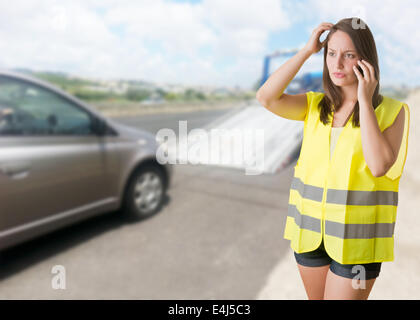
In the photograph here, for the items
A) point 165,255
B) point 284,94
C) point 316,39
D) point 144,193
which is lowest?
point 165,255

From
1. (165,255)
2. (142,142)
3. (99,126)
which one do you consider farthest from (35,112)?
(165,255)

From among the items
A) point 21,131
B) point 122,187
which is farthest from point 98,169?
point 21,131

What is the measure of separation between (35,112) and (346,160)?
10.9ft

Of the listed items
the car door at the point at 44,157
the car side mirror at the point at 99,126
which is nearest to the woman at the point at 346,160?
the car door at the point at 44,157

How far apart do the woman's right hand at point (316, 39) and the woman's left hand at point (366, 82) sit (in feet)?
0.30

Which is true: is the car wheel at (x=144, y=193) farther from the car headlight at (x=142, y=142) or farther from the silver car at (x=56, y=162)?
the car headlight at (x=142, y=142)

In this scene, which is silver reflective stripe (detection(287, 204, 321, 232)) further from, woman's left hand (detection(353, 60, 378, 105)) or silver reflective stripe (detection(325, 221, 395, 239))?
woman's left hand (detection(353, 60, 378, 105))

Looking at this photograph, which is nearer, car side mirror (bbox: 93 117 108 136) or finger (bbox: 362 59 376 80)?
finger (bbox: 362 59 376 80)

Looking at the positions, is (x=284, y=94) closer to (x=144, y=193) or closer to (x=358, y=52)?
(x=358, y=52)

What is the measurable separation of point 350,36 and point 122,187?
3593 millimetres

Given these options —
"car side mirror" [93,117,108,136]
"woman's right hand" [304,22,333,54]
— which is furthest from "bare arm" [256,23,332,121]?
"car side mirror" [93,117,108,136]

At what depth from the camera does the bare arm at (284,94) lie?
67cm

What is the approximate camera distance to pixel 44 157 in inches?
119

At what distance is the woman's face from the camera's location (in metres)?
0.59
